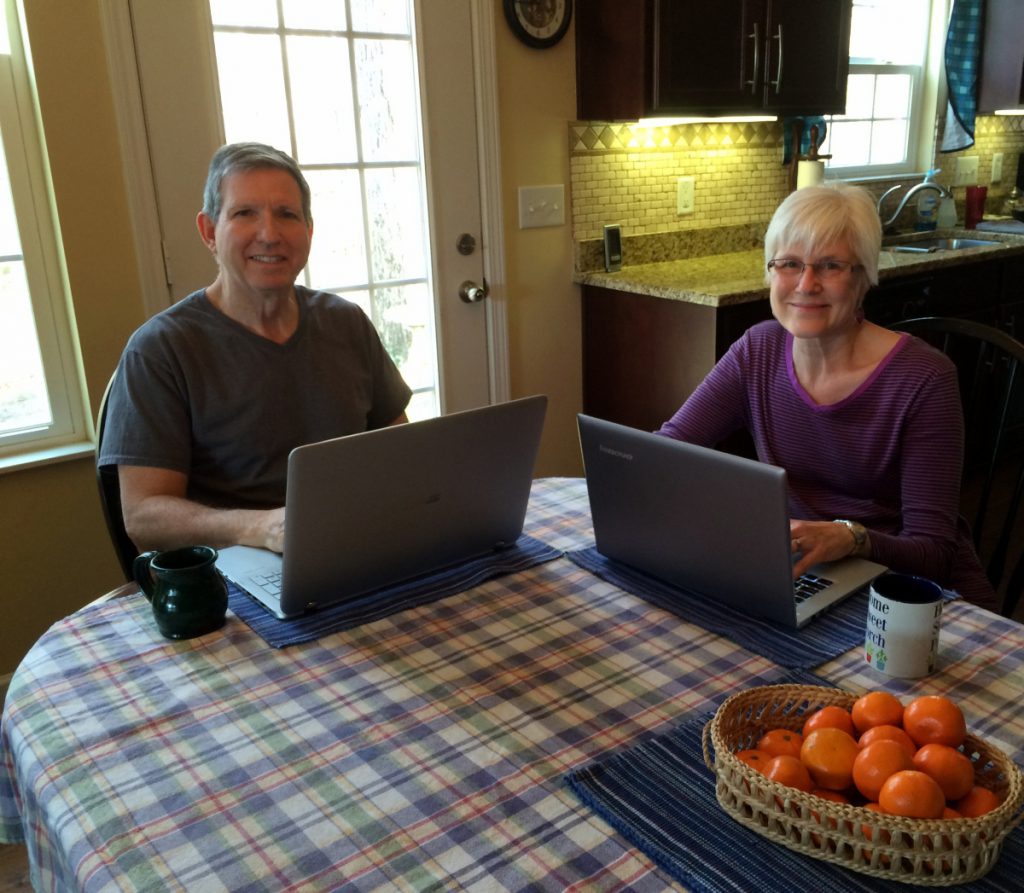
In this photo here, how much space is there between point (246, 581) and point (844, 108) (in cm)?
287

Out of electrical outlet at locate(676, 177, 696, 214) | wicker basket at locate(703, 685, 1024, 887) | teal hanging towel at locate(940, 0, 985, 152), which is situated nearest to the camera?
wicker basket at locate(703, 685, 1024, 887)

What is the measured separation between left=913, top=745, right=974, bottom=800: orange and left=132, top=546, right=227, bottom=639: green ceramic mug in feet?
2.67

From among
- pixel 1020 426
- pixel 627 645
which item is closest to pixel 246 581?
pixel 627 645

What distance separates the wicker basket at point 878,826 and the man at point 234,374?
1.01m

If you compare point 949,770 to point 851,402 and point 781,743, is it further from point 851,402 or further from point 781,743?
point 851,402

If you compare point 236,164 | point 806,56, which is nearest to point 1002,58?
point 806,56

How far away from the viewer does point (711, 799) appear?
2.75ft

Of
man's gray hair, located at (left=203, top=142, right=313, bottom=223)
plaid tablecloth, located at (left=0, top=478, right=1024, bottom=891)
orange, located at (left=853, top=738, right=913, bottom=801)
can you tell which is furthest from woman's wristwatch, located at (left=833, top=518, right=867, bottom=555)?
man's gray hair, located at (left=203, top=142, right=313, bottom=223)

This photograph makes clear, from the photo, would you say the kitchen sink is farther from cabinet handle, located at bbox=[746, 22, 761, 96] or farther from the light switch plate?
the light switch plate

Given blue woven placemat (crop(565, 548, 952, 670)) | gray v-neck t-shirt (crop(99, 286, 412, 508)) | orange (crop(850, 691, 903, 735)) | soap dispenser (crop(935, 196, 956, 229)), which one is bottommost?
blue woven placemat (crop(565, 548, 952, 670))

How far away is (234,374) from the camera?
1.63 m

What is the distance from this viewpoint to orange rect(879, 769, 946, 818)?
0.72m

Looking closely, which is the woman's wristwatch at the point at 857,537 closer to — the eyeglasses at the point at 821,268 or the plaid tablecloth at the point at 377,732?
the plaid tablecloth at the point at 377,732

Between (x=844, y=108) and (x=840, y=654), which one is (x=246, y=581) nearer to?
(x=840, y=654)
